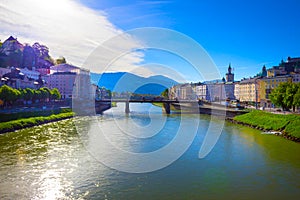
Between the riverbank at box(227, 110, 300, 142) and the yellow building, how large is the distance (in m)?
10.9

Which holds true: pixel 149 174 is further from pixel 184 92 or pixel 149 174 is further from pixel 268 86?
pixel 184 92

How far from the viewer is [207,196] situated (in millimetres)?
6793

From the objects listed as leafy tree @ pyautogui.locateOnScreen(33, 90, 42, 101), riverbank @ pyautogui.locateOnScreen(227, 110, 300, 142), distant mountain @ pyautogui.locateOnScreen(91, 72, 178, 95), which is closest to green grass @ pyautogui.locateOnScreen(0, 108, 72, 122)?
leafy tree @ pyautogui.locateOnScreen(33, 90, 42, 101)

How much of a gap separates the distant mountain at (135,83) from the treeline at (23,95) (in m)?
9.03

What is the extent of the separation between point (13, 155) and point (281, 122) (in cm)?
1540

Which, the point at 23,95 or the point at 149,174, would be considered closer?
the point at 149,174

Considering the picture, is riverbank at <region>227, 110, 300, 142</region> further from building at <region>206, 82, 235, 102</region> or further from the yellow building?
building at <region>206, 82, 235, 102</region>

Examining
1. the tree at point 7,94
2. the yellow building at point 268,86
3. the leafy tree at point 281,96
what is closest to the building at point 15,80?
the tree at point 7,94

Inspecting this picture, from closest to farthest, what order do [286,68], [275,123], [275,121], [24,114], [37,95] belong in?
[275,123] < [275,121] < [24,114] < [37,95] < [286,68]

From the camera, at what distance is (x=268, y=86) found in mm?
34469

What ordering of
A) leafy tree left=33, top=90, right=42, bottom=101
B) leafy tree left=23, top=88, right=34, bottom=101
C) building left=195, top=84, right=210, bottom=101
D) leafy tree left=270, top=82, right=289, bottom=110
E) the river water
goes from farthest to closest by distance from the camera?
building left=195, top=84, right=210, bottom=101 → leafy tree left=33, top=90, right=42, bottom=101 → leafy tree left=23, top=88, right=34, bottom=101 → leafy tree left=270, top=82, right=289, bottom=110 → the river water

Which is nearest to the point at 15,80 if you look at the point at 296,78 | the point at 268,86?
the point at 268,86

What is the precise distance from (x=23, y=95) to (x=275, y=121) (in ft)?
66.8

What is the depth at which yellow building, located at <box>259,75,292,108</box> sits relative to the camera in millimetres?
33062
